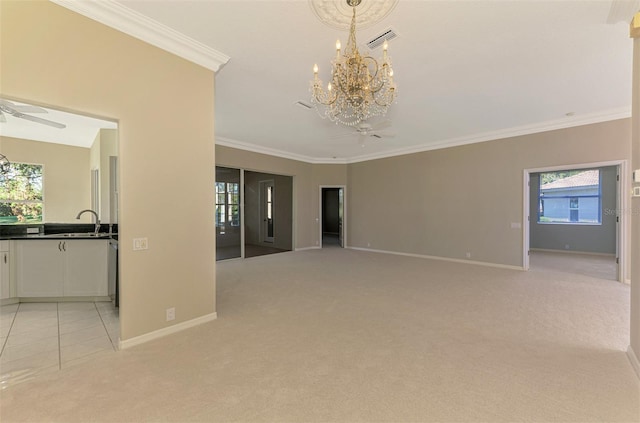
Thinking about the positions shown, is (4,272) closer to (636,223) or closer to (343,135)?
(343,135)

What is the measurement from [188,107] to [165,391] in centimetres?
257

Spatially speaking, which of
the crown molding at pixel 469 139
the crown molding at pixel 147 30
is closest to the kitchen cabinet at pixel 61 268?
the crown molding at pixel 147 30

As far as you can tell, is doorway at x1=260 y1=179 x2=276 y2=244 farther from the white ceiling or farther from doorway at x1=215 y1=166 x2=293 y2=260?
the white ceiling

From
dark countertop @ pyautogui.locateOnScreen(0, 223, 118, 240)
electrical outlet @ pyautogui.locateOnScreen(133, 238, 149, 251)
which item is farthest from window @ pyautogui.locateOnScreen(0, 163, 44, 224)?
electrical outlet @ pyautogui.locateOnScreen(133, 238, 149, 251)

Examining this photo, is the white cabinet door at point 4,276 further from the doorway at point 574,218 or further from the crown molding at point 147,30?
the doorway at point 574,218

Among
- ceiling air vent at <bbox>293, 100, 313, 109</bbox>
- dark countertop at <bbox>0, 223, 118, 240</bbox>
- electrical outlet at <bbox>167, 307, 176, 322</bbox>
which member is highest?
ceiling air vent at <bbox>293, 100, 313, 109</bbox>

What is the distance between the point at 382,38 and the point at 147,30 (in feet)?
7.30

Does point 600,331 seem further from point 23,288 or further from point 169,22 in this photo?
point 23,288

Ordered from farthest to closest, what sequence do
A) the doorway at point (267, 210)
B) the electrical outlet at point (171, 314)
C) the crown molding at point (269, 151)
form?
the doorway at point (267, 210), the crown molding at point (269, 151), the electrical outlet at point (171, 314)

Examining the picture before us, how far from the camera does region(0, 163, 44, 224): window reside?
19.9 ft

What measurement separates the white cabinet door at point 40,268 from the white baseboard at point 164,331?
2140 mm

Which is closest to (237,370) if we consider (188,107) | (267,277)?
(188,107)

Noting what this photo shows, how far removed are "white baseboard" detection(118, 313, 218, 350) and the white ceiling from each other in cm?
286

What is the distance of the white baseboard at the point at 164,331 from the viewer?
2508 millimetres
